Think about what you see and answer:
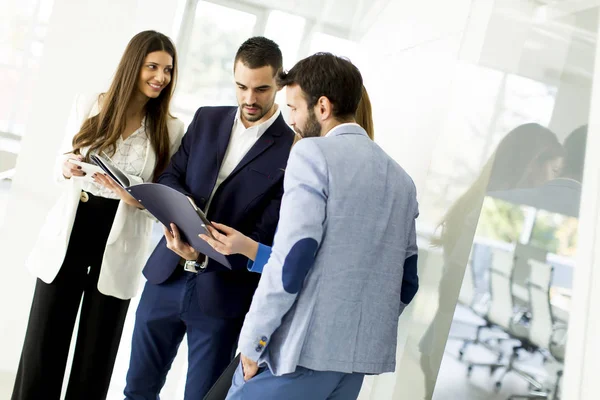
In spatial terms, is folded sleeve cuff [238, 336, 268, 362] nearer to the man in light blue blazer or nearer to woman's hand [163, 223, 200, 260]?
the man in light blue blazer

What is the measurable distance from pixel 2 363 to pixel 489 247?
8.62ft

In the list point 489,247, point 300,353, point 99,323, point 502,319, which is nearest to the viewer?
point 300,353

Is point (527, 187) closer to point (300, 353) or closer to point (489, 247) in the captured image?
point (489, 247)

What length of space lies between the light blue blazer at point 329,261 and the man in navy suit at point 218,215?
0.62 m

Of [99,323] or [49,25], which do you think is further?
[49,25]

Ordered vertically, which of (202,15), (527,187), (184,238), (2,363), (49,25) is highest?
(202,15)

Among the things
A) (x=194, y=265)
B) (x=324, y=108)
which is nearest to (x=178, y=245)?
(x=194, y=265)

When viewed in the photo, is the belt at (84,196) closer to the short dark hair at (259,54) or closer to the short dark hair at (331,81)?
the short dark hair at (259,54)

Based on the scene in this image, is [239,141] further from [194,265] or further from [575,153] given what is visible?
[575,153]

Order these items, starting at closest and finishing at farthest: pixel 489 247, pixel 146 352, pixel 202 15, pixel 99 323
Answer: pixel 489 247 → pixel 146 352 → pixel 99 323 → pixel 202 15

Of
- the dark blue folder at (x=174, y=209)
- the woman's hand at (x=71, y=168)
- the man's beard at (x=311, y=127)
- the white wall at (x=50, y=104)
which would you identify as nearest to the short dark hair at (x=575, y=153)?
the man's beard at (x=311, y=127)

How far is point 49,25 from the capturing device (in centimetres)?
336

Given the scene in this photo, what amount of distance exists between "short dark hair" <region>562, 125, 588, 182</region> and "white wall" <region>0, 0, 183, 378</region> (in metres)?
2.43

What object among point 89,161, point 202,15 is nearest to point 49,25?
point 202,15
